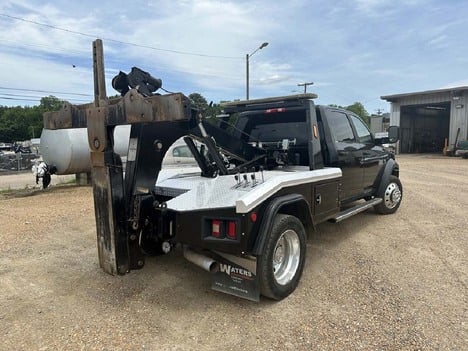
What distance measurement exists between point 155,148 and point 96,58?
1094 mm

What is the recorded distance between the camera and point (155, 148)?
12.6 ft

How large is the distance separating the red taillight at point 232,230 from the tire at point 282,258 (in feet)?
1.09

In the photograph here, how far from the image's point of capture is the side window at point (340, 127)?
17.9 ft

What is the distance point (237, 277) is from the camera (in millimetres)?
3541

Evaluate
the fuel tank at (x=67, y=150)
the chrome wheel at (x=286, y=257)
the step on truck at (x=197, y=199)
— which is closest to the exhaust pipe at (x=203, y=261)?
the step on truck at (x=197, y=199)

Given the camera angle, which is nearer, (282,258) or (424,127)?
(282,258)

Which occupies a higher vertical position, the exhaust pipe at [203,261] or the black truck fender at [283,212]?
the black truck fender at [283,212]

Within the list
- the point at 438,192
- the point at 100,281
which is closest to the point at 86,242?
the point at 100,281

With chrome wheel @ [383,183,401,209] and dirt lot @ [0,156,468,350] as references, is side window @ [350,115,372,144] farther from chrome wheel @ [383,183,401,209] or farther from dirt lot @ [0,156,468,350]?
dirt lot @ [0,156,468,350]

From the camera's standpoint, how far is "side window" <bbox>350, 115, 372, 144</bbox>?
634 cm

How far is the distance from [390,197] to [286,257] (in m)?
4.02

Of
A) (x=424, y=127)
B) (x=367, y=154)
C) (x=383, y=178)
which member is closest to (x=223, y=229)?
(x=367, y=154)

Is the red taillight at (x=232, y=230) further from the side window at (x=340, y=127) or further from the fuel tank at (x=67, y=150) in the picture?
the fuel tank at (x=67, y=150)

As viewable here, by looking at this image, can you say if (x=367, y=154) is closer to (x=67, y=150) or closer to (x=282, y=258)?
(x=282, y=258)
